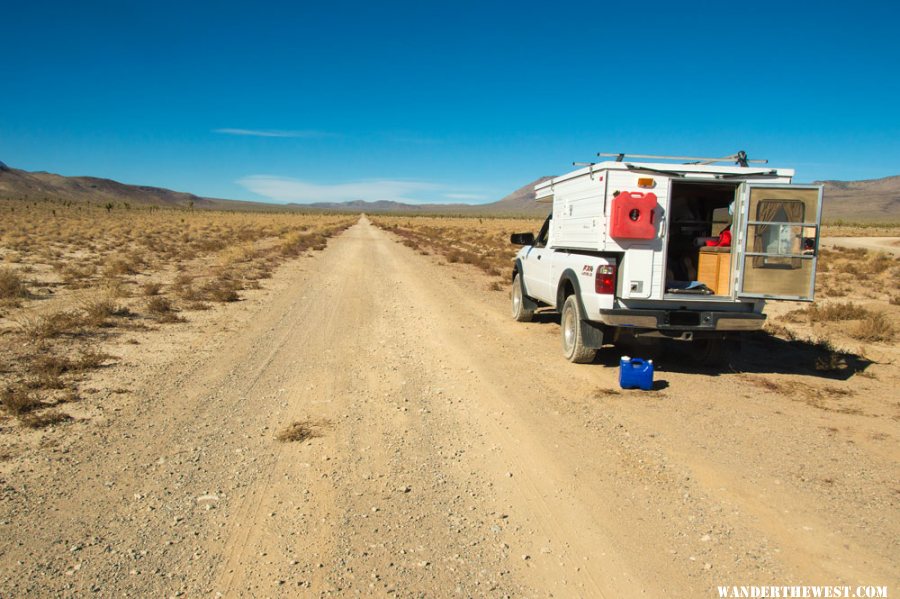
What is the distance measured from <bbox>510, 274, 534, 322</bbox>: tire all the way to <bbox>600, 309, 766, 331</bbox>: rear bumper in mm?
3971

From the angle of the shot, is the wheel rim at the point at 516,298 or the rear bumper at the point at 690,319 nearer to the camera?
the rear bumper at the point at 690,319

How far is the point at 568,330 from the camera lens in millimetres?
8352

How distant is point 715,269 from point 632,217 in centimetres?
201

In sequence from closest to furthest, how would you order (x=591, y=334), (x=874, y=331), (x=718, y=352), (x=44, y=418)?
(x=44, y=418) → (x=591, y=334) → (x=718, y=352) → (x=874, y=331)

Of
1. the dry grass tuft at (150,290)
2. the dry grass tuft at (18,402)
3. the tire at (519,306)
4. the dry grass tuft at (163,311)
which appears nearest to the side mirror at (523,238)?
the tire at (519,306)

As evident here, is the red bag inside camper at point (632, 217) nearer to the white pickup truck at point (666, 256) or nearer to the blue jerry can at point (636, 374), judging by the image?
the white pickup truck at point (666, 256)

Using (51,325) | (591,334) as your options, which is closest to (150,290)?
(51,325)

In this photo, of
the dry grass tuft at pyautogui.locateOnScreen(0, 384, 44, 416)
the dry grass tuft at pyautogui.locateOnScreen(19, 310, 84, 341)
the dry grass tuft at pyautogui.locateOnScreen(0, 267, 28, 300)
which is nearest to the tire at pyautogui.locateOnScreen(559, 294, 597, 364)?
the dry grass tuft at pyautogui.locateOnScreen(0, 384, 44, 416)

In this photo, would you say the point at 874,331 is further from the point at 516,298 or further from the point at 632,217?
the point at 632,217

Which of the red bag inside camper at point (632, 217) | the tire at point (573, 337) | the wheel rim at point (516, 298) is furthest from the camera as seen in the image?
the wheel rim at point (516, 298)

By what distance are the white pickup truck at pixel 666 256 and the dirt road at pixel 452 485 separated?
2.49 ft

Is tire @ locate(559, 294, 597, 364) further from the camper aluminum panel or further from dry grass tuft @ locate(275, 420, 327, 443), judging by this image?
dry grass tuft @ locate(275, 420, 327, 443)

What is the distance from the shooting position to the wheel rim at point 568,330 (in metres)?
8.16

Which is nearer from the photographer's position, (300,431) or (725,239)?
(300,431)
